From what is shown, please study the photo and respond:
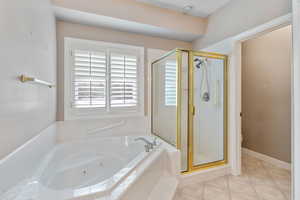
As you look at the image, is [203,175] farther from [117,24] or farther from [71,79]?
[117,24]

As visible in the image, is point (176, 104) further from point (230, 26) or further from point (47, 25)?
point (47, 25)

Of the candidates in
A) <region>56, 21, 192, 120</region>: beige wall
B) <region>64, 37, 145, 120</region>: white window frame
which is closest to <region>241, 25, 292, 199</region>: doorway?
<region>56, 21, 192, 120</region>: beige wall

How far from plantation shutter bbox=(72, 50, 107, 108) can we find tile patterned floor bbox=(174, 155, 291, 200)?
179cm

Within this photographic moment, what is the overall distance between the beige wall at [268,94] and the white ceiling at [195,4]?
1142 millimetres

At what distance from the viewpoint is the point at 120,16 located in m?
2.13

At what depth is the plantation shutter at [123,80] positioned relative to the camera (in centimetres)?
247

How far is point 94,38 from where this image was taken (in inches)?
93.1

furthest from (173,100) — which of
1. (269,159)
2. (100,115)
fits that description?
(269,159)

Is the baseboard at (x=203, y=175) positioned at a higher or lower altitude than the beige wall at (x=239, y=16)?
lower

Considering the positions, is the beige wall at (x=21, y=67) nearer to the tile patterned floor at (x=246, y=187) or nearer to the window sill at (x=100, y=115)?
the window sill at (x=100, y=115)

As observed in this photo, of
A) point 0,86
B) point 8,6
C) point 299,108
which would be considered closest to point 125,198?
point 0,86

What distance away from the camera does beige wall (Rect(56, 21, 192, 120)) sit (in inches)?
86.9

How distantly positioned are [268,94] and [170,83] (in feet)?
6.03

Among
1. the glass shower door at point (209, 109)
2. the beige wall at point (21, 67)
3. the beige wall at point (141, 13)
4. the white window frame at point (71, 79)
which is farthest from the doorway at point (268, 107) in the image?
the beige wall at point (21, 67)
